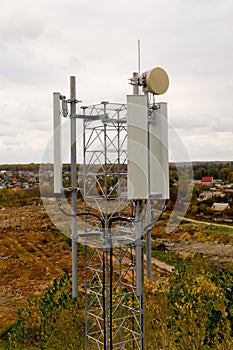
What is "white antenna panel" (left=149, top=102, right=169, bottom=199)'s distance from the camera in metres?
2.77

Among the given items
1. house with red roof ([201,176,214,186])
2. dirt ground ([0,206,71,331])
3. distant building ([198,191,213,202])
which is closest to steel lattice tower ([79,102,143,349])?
dirt ground ([0,206,71,331])

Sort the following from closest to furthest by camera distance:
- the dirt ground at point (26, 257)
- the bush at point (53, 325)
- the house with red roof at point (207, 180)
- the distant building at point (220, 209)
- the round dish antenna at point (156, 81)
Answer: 1. the round dish antenna at point (156, 81)
2. the bush at point (53, 325)
3. the dirt ground at point (26, 257)
4. the house with red roof at point (207, 180)
5. the distant building at point (220, 209)

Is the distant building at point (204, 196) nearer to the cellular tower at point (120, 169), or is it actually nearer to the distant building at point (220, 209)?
the distant building at point (220, 209)

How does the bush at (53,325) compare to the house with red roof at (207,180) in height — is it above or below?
below

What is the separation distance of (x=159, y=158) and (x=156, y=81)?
0.46m

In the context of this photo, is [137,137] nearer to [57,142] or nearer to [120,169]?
[57,142]

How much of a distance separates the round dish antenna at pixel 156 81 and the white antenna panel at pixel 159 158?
11cm

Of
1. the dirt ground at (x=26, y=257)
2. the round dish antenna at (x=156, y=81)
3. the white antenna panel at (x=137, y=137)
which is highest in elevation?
the round dish antenna at (x=156, y=81)

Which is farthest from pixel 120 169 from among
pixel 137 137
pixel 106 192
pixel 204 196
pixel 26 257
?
pixel 204 196

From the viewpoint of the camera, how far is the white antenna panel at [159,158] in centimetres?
277

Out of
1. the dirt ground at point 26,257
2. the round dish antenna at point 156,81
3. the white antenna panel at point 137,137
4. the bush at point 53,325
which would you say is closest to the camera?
the white antenna panel at point 137,137

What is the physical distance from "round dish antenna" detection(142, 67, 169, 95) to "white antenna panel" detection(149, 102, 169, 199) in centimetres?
11

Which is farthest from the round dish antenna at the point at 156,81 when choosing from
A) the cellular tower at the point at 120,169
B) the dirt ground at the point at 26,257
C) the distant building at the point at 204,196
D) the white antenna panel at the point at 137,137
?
the distant building at the point at 204,196

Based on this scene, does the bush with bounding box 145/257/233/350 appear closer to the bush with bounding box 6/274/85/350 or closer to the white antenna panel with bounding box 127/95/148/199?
the bush with bounding box 6/274/85/350
